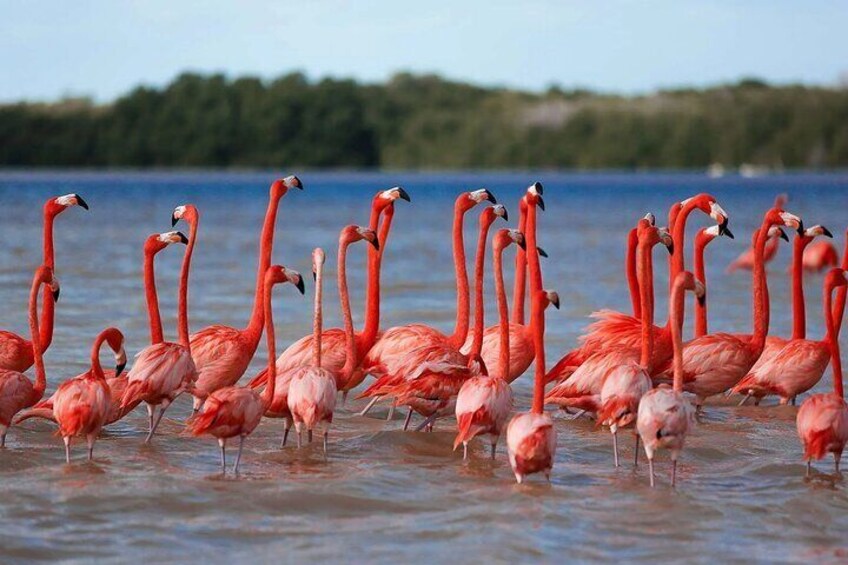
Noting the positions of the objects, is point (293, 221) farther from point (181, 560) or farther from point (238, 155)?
point (238, 155)

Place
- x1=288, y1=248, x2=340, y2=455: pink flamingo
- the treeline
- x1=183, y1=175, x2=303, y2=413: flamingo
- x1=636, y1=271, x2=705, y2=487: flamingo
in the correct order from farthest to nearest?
the treeline < x1=183, y1=175, x2=303, y2=413: flamingo < x1=288, y1=248, x2=340, y2=455: pink flamingo < x1=636, y1=271, x2=705, y2=487: flamingo

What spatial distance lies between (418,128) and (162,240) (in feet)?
315

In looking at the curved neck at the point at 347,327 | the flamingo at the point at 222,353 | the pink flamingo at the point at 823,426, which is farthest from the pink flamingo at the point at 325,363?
the pink flamingo at the point at 823,426

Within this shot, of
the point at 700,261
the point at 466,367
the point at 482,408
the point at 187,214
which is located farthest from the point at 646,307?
the point at 187,214

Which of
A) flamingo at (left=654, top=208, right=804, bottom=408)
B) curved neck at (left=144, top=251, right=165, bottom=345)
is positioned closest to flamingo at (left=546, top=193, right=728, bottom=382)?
flamingo at (left=654, top=208, right=804, bottom=408)

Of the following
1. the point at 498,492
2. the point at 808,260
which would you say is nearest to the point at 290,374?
the point at 498,492

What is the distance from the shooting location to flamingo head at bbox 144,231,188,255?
7.32 meters

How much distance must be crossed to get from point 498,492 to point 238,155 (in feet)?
335

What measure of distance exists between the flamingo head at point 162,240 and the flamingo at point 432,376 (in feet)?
4.02

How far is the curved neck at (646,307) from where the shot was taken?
7.41m

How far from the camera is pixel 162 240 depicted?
7.47 m

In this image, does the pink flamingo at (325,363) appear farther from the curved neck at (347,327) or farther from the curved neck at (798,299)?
the curved neck at (798,299)

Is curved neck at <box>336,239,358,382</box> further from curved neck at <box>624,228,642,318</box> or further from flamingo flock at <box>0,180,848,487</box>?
curved neck at <box>624,228,642,318</box>

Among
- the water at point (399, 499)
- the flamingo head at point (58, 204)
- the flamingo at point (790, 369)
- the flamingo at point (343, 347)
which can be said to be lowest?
the water at point (399, 499)
